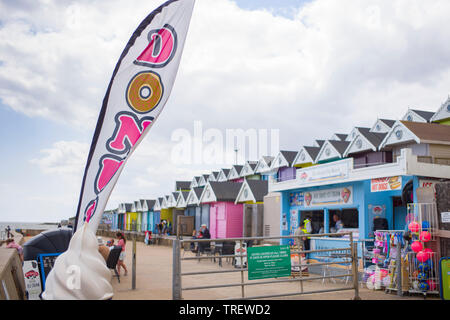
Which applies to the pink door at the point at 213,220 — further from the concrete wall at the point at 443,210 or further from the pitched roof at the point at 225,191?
the concrete wall at the point at 443,210

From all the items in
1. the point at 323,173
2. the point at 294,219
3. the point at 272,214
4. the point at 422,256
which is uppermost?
the point at 323,173

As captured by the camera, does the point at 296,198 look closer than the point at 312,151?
Yes

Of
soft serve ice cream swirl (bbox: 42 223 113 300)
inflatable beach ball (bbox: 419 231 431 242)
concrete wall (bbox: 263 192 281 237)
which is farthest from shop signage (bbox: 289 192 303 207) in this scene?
soft serve ice cream swirl (bbox: 42 223 113 300)

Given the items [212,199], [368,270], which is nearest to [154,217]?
[212,199]

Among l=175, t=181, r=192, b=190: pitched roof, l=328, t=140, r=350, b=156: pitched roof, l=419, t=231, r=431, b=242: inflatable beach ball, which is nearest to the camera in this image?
l=419, t=231, r=431, b=242: inflatable beach ball

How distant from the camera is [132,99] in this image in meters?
6.09

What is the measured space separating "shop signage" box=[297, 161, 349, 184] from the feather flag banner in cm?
1293

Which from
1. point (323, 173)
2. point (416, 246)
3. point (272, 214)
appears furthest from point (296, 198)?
point (416, 246)

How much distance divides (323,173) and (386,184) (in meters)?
3.96

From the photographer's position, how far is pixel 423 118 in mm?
26375

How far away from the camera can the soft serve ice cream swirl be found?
389cm

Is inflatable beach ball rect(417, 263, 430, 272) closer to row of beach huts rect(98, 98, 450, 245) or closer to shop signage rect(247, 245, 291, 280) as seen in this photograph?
shop signage rect(247, 245, 291, 280)

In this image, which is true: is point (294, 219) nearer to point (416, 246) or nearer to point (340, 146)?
point (340, 146)
